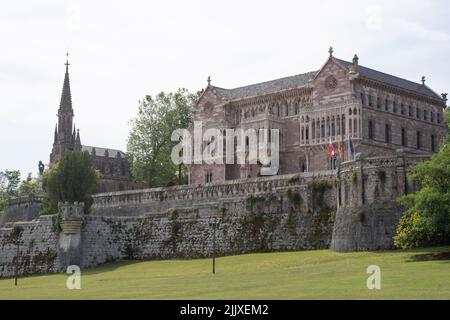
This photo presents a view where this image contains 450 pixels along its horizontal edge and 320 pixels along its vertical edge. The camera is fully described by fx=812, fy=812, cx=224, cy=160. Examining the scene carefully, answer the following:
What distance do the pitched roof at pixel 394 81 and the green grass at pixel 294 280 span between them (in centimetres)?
3472

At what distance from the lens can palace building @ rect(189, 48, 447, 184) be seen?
86.9m

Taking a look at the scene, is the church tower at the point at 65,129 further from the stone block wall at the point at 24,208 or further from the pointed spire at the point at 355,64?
the pointed spire at the point at 355,64

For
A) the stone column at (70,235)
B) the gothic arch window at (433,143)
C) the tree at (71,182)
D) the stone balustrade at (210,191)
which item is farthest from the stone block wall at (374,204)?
the gothic arch window at (433,143)

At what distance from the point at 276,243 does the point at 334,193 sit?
610 cm

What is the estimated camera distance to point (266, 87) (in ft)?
327

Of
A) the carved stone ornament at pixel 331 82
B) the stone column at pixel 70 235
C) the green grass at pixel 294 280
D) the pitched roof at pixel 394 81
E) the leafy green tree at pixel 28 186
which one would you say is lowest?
the green grass at pixel 294 280

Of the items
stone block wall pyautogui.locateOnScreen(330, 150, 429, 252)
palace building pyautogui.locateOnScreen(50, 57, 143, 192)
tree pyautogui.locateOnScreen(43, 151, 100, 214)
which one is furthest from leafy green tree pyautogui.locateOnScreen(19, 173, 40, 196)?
stone block wall pyautogui.locateOnScreen(330, 150, 429, 252)

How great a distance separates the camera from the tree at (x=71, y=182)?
85.6 metres

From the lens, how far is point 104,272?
213 feet

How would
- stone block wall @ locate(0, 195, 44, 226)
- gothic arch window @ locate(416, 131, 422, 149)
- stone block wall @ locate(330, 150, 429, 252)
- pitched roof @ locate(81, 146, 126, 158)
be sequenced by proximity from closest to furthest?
1. stone block wall @ locate(330, 150, 429, 252)
2. gothic arch window @ locate(416, 131, 422, 149)
3. stone block wall @ locate(0, 195, 44, 226)
4. pitched roof @ locate(81, 146, 126, 158)

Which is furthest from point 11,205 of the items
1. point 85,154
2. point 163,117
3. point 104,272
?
point 104,272

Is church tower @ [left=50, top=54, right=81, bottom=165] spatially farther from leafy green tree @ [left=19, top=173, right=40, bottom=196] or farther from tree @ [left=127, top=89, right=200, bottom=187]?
tree @ [left=127, top=89, right=200, bottom=187]

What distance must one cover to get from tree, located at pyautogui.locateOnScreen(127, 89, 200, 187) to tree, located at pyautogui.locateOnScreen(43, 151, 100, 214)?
94.0 feet
